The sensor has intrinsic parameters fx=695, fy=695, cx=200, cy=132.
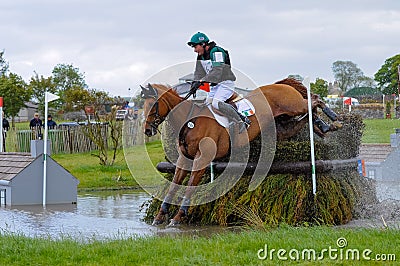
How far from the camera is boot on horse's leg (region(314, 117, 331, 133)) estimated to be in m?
10.8

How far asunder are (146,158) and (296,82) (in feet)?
9.50

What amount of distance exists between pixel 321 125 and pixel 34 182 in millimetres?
5759

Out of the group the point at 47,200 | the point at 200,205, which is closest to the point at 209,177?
the point at 200,205

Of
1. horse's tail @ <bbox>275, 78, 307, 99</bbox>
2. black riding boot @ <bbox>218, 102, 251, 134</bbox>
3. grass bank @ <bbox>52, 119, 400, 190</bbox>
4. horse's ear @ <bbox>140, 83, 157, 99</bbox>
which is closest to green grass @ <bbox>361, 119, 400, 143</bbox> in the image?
grass bank @ <bbox>52, 119, 400, 190</bbox>

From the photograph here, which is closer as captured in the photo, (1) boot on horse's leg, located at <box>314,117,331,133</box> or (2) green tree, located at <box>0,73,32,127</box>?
(1) boot on horse's leg, located at <box>314,117,331,133</box>

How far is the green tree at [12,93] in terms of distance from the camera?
45438mm

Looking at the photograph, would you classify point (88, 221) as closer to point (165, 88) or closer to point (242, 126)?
point (165, 88)

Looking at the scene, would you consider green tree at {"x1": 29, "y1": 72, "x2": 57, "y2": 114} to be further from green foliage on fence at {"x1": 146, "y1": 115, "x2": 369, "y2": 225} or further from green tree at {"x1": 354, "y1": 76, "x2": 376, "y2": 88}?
green foliage on fence at {"x1": 146, "y1": 115, "x2": 369, "y2": 225}

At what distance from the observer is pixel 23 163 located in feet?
44.6

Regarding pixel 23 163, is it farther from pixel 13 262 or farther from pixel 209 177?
pixel 13 262

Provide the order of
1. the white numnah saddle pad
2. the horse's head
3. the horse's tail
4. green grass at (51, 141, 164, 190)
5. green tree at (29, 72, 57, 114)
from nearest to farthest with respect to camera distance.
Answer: the horse's head, the white numnah saddle pad, the horse's tail, green grass at (51, 141, 164, 190), green tree at (29, 72, 57, 114)

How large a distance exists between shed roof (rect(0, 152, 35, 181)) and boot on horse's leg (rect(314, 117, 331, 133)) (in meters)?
5.66

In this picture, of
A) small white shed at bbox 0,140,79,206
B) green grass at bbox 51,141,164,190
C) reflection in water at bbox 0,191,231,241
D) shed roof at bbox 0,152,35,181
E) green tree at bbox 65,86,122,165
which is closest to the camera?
reflection in water at bbox 0,191,231,241

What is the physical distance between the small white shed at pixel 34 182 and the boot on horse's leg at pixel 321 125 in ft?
17.3
